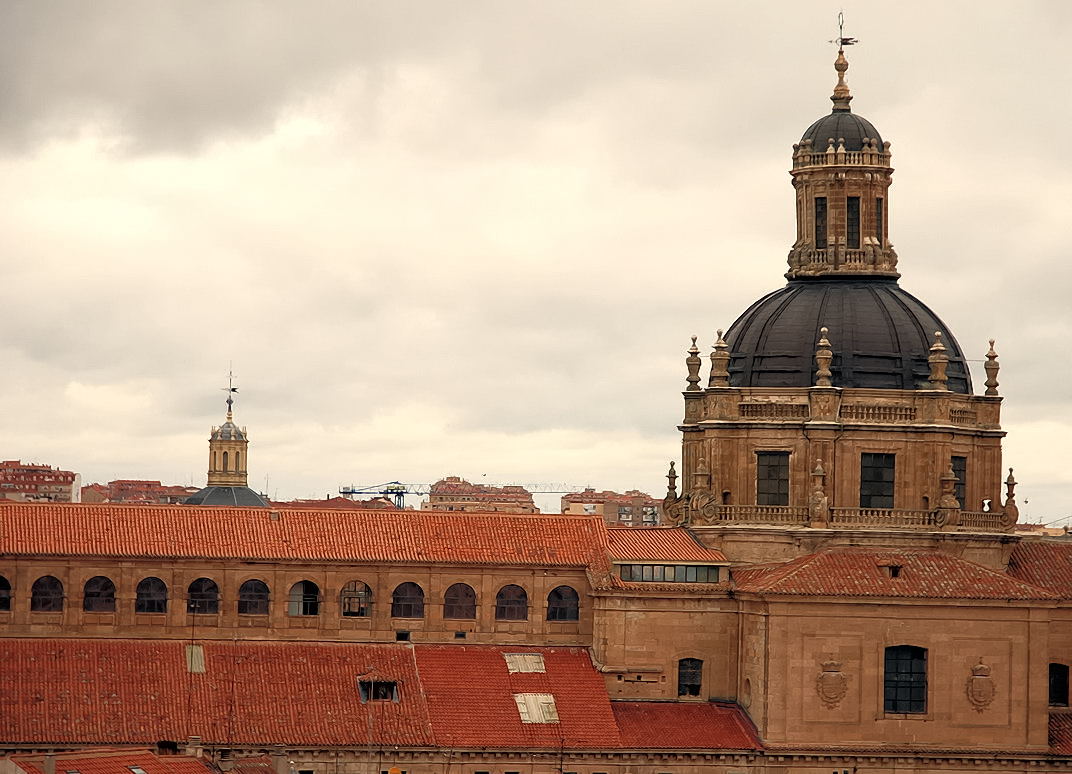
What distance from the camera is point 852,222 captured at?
102 metres

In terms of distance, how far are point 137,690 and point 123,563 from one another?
615cm

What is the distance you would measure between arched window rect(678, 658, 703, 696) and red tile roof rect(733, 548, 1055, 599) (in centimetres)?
343

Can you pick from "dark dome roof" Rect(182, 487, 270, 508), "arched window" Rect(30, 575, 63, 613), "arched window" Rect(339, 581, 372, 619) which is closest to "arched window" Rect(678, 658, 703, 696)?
"arched window" Rect(339, 581, 372, 619)

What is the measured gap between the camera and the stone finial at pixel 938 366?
98125 mm

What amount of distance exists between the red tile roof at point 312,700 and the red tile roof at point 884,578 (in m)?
5.68

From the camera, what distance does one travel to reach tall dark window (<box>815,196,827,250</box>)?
4023 inches

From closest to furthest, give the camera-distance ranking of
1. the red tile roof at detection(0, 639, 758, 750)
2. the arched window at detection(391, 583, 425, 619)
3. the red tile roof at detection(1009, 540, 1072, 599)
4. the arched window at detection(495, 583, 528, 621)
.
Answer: the red tile roof at detection(0, 639, 758, 750) → the arched window at detection(391, 583, 425, 619) → the arched window at detection(495, 583, 528, 621) → the red tile roof at detection(1009, 540, 1072, 599)

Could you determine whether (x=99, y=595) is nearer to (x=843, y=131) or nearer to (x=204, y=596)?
(x=204, y=596)

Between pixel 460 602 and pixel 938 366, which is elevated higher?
pixel 938 366

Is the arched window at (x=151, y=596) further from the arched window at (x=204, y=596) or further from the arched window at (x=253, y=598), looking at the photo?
the arched window at (x=253, y=598)

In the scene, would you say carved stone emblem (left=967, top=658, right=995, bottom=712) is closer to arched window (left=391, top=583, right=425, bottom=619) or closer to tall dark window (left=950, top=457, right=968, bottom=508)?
tall dark window (left=950, top=457, right=968, bottom=508)

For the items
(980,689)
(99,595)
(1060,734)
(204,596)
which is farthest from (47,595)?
(1060,734)

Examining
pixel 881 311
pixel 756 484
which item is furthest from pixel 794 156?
pixel 756 484

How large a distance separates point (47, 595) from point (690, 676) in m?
24.7
